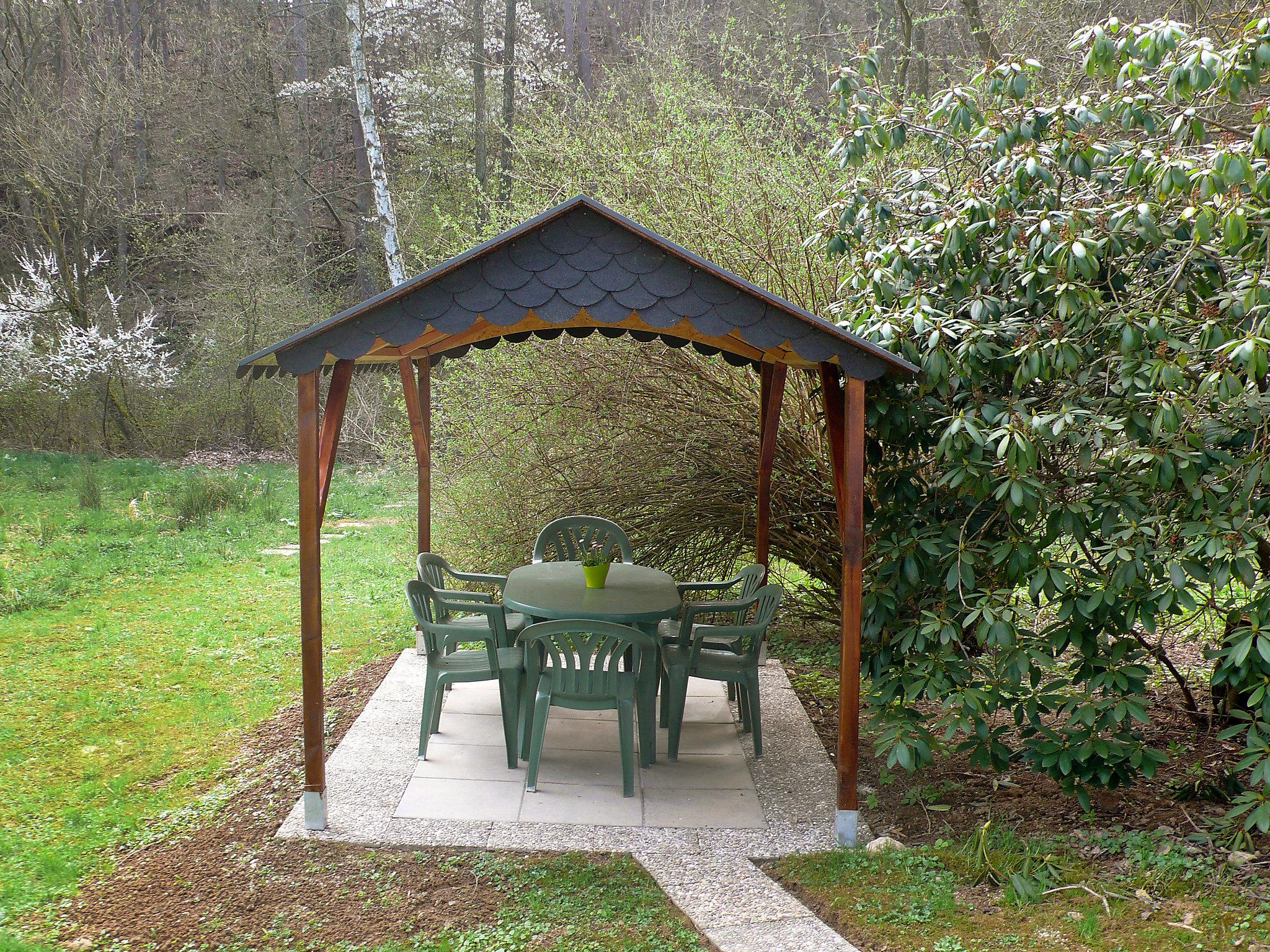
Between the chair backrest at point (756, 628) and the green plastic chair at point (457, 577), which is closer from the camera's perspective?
the chair backrest at point (756, 628)

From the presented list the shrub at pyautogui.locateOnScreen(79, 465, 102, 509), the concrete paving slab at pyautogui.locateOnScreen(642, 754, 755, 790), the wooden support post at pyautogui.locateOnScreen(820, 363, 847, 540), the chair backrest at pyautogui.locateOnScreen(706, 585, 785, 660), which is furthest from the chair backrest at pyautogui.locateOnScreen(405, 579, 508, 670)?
the shrub at pyautogui.locateOnScreen(79, 465, 102, 509)

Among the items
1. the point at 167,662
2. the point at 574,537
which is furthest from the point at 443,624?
the point at 167,662

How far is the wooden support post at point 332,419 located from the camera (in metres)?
3.84

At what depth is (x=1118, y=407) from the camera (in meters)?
3.43

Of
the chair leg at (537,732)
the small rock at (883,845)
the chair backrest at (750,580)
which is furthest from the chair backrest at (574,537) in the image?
the small rock at (883,845)

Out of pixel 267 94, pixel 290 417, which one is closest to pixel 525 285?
pixel 290 417

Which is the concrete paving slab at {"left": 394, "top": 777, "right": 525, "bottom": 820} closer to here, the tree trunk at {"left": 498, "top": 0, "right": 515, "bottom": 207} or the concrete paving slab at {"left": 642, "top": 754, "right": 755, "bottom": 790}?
the concrete paving slab at {"left": 642, "top": 754, "right": 755, "bottom": 790}

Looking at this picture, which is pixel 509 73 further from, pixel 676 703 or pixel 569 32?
pixel 676 703

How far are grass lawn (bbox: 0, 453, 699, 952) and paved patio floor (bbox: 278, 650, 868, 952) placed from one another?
0.62ft

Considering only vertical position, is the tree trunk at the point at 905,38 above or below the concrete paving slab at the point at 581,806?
above

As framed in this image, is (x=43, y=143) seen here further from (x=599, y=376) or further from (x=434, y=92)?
(x=599, y=376)

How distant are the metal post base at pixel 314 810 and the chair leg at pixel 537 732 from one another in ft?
2.92

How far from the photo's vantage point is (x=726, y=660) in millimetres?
4574

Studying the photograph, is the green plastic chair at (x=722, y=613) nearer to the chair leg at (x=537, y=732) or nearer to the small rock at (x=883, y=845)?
the chair leg at (x=537, y=732)
